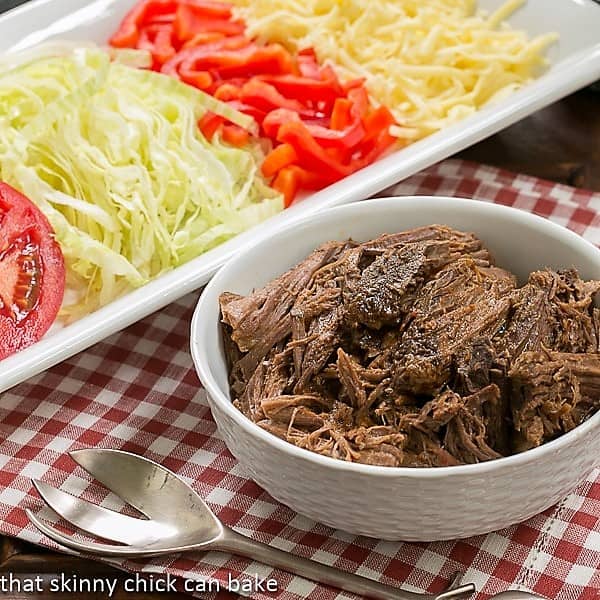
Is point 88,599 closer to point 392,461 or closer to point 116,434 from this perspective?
point 116,434

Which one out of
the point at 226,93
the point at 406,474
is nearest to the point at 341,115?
the point at 226,93

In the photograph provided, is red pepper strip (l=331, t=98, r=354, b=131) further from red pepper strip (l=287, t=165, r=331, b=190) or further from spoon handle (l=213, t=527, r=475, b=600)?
spoon handle (l=213, t=527, r=475, b=600)

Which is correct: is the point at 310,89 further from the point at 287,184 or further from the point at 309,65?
the point at 287,184

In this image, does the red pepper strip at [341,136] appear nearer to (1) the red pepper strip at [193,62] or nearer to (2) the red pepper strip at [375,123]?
(2) the red pepper strip at [375,123]

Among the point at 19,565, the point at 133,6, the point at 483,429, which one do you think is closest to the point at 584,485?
the point at 483,429

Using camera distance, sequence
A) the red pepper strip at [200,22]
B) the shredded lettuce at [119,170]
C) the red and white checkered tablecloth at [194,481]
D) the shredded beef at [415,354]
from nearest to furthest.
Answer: the shredded beef at [415,354] < the red and white checkered tablecloth at [194,481] < the shredded lettuce at [119,170] < the red pepper strip at [200,22]

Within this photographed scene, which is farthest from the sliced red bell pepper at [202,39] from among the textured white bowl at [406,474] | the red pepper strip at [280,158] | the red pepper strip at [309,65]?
the textured white bowl at [406,474]

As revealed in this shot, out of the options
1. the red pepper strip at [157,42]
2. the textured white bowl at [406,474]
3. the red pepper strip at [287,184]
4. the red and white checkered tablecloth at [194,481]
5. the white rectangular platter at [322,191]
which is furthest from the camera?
the red pepper strip at [157,42]
